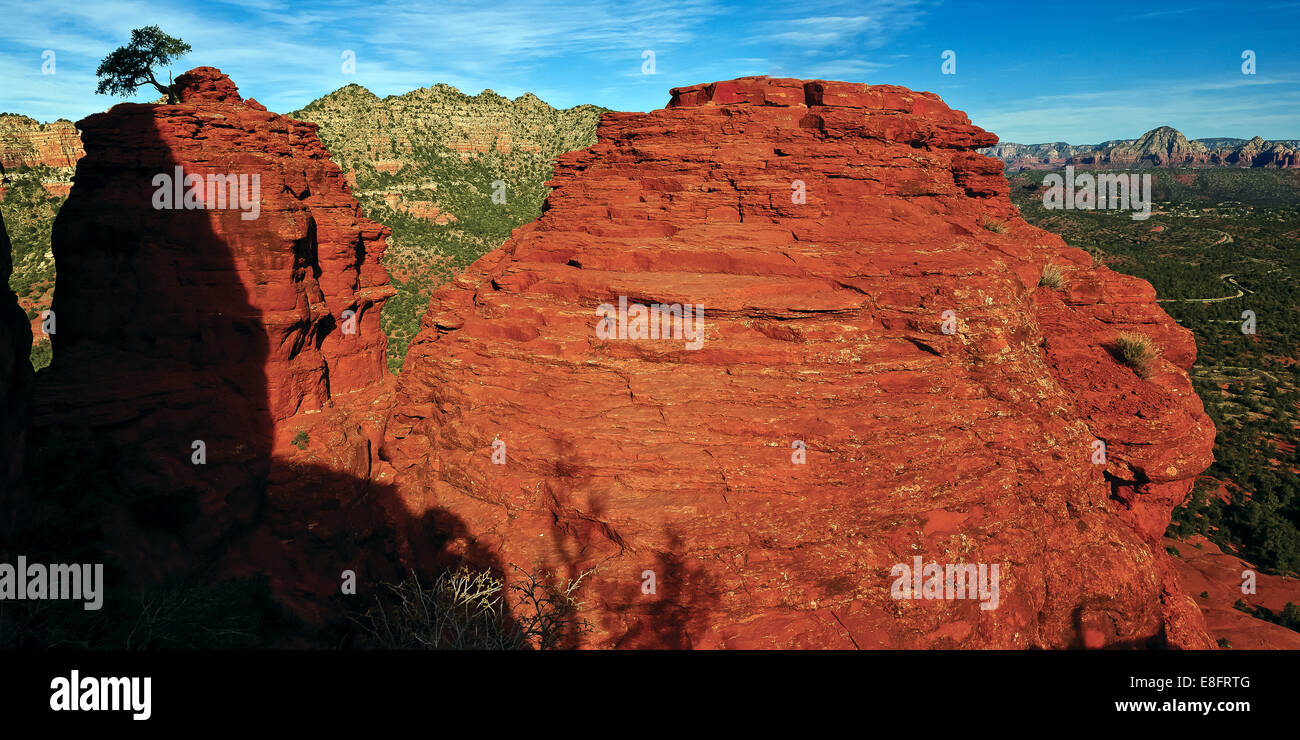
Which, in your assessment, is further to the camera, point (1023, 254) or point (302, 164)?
point (302, 164)

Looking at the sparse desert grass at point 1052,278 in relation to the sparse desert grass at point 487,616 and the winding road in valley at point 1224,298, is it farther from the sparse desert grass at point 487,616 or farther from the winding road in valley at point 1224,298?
the winding road in valley at point 1224,298

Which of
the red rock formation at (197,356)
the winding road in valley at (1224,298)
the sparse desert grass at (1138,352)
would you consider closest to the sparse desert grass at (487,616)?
the red rock formation at (197,356)

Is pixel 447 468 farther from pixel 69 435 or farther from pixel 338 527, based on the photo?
pixel 69 435

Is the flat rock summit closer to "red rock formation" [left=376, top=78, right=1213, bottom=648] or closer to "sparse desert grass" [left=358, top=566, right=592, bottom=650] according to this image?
"red rock formation" [left=376, top=78, right=1213, bottom=648]

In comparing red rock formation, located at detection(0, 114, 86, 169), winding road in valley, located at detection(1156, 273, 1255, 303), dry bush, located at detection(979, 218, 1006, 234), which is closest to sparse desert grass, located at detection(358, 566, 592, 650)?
dry bush, located at detection(979, 218, 1006, 234)

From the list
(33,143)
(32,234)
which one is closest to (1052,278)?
(32,234)

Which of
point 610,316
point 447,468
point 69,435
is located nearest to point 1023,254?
point 610,316
